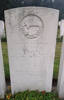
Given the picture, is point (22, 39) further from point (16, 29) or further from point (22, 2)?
point (22, 2)

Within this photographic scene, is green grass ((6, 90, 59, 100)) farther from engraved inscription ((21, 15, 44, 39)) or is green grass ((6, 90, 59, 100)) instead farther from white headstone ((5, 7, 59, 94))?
engraved inscription ((21, 15, 44, 39))

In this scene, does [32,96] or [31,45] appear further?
[32,96]

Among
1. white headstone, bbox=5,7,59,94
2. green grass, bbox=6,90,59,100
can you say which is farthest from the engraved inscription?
green grass, bbox=6,90,59,100

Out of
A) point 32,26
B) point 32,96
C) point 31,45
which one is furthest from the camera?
point 32,96

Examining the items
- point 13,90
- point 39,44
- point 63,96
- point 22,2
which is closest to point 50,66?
point 39,44

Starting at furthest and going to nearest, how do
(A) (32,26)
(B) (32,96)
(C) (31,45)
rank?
(B) (32,96) < (C) (31,45) < (A) (32,26)

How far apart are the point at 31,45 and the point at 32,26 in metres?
0.40

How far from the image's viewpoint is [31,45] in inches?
110

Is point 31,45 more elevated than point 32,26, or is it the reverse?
point 32,26

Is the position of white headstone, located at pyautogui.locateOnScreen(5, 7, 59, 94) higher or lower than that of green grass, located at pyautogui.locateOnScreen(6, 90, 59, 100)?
higher

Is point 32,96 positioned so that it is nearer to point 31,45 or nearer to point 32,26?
point 31,45

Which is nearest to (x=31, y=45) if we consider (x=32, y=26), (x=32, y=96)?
(x=32, y=26)

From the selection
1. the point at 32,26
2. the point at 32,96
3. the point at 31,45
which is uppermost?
the point at 32,26

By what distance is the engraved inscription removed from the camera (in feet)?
8.54
